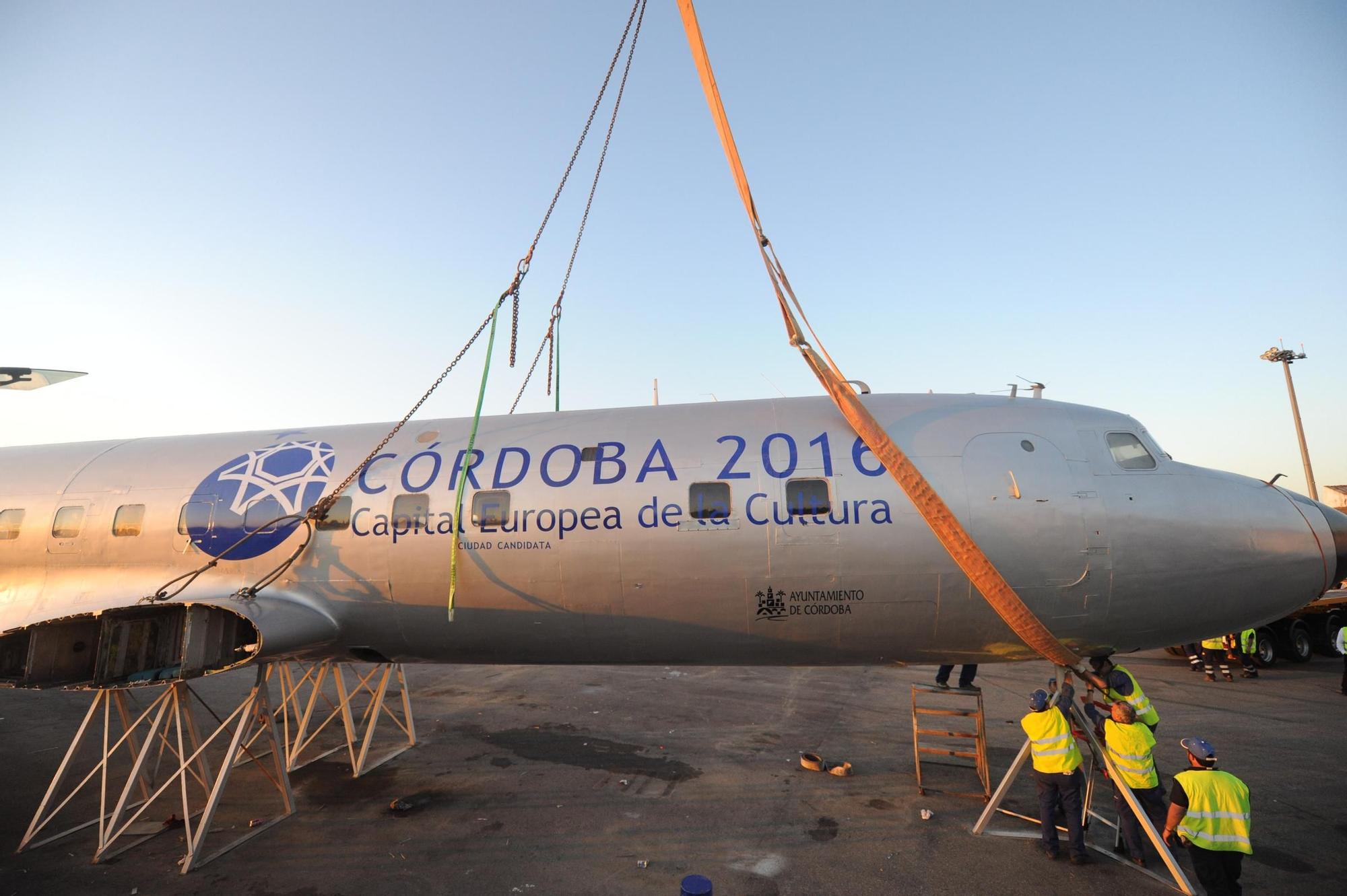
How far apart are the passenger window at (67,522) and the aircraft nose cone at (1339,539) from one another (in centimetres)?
1771

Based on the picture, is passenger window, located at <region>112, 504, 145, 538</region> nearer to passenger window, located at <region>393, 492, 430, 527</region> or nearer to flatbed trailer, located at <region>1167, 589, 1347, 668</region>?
passenger window, located at <region>393, 492, 430, 527</region>

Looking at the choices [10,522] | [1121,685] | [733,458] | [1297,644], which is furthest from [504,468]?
[1297,644]

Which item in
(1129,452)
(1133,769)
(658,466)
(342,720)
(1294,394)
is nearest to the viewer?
(1133,769)

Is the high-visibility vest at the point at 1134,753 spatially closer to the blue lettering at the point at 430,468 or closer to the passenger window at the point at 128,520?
the blue lettering at the point at 430,468

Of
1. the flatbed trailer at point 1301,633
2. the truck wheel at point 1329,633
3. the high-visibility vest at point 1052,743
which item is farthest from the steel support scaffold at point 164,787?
the truck wheel at point 1329,633

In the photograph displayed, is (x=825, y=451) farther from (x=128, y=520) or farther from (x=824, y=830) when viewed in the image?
(x=128, y=520)

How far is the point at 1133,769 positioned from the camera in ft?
25.5

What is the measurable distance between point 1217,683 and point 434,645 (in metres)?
20.8

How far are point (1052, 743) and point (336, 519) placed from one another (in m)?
10.1

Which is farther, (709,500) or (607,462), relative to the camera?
(607,462)

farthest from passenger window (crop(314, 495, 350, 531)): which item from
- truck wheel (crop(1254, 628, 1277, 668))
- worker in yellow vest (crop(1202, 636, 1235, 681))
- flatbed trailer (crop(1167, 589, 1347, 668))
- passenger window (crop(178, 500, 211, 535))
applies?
truck wheel (crop(1254, 628, 1277, 668))

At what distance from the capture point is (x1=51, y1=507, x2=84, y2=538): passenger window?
9.58 meters

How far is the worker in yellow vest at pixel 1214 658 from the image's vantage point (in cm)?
1781

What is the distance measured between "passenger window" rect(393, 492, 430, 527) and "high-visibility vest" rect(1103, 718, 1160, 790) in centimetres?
955
